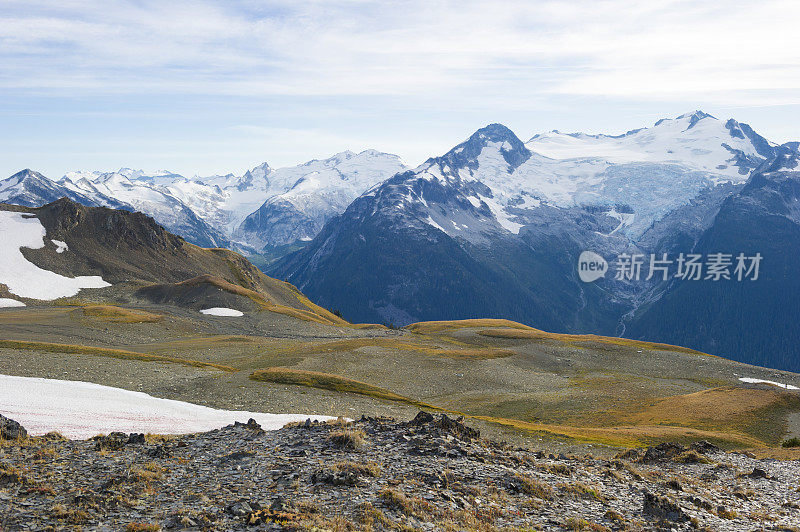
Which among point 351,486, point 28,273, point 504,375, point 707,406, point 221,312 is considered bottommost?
point 504,375

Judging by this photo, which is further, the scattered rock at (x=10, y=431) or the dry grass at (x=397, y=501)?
the scattered rock at (x=10, y=431)

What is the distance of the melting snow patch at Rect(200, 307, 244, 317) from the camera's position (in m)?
154

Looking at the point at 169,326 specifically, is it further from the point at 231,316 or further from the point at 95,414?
the point at 95,414

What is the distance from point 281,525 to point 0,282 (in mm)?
180522

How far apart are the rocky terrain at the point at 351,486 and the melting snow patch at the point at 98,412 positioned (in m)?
8.38

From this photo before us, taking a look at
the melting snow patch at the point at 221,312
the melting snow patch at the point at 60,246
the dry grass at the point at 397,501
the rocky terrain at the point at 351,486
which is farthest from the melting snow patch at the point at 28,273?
the dry grass at the point at 397,501

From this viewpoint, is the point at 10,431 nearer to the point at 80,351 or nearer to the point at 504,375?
the point at 80,351

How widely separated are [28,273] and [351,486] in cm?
18670

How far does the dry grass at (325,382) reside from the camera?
6694 centimetres

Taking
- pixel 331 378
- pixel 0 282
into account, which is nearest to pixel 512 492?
pixel 331 378

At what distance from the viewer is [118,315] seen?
5074 inches

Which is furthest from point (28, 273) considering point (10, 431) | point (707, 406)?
point (707, 406)

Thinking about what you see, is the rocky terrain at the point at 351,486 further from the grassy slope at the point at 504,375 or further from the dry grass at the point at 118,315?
the dry grass at the point at 118,315

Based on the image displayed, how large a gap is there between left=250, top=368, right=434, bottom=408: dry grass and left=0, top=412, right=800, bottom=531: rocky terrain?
3234 centimetres
